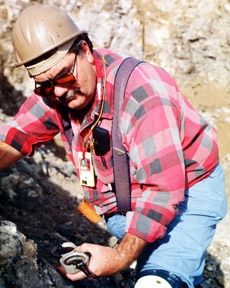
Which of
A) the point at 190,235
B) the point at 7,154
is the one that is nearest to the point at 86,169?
the point at 7,154

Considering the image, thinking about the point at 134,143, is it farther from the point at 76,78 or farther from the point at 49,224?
the point at 49,224

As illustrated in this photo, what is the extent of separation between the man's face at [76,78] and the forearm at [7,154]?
66cm

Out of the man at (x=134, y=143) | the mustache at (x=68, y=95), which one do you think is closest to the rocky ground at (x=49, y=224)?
the man at (x=134, y=143)

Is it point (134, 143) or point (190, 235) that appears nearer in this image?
point (134, 143)

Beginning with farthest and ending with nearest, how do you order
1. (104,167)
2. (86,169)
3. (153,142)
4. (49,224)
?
(49,224), (86,169), (104,167), (153,142)

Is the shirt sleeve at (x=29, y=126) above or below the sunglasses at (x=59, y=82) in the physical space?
below

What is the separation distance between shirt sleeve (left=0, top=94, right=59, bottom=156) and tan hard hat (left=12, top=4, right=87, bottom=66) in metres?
0.62

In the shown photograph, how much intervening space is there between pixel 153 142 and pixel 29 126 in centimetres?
114

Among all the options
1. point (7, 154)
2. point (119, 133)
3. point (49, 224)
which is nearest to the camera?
point (119, 133)

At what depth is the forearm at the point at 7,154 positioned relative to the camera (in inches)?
120

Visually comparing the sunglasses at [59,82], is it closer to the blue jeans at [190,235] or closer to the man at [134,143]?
the man at [134,143]

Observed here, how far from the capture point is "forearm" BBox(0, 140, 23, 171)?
305cm

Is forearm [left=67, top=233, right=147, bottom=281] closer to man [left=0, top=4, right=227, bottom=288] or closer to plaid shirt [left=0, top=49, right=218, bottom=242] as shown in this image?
man [left=0, top=4, right=227, bottom=288]

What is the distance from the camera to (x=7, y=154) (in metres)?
3.09
